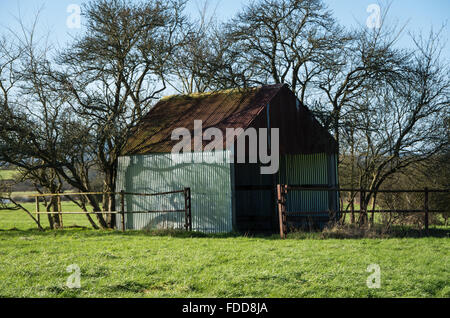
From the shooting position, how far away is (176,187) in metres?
15.7

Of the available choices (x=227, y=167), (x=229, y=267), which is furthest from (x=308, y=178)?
(x=229, y=267)

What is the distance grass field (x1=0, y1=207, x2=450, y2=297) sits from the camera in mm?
6535

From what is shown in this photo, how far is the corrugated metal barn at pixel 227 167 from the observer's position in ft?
49.1

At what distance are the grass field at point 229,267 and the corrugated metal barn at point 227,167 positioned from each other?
3310 millimetres

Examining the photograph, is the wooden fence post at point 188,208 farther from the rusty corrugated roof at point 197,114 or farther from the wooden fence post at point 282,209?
the wooden fence post at point 282,209

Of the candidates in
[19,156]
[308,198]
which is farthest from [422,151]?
[19,156]

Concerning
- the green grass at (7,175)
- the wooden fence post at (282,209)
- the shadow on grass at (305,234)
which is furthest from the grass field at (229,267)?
the green grass at (7,175)

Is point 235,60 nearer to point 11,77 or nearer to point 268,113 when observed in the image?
point 268,113

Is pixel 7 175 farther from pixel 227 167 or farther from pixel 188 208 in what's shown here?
pixel 227 167

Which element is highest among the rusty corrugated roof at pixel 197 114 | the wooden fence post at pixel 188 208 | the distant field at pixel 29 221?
the rusty corrugated roof at pixel 197 114

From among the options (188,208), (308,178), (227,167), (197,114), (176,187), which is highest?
(197,114)

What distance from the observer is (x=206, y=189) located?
15.0 metres

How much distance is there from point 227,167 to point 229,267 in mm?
6727

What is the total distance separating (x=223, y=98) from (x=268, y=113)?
234cm
